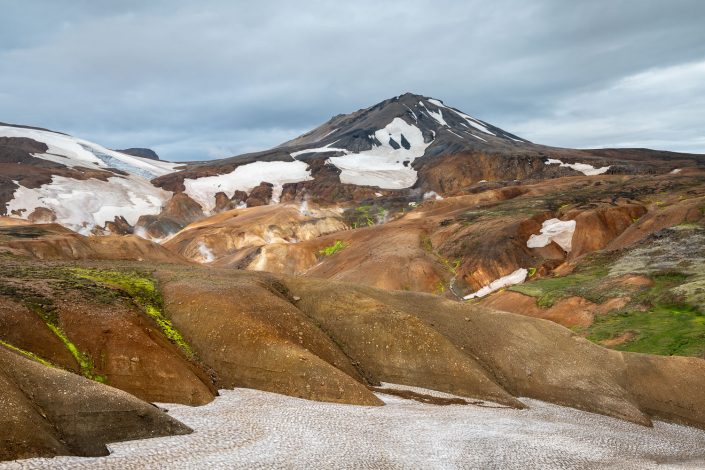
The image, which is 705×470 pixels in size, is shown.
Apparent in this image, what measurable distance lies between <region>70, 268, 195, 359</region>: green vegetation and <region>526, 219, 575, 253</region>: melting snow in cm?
6789

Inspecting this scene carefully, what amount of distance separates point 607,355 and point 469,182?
519 feet

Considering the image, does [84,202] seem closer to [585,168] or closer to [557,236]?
[557,236]

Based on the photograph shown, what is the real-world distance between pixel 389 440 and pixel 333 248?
289 ft

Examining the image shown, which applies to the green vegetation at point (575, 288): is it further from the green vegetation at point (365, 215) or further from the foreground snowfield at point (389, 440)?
the green vegetation at point (365, 215)

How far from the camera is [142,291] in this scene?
39719 mm

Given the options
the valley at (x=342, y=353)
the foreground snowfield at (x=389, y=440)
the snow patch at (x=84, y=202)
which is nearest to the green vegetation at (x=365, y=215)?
the snow patch at (x=84, y=202)

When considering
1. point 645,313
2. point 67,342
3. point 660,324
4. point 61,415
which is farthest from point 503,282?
point 61,415

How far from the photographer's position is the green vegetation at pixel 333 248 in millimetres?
113625

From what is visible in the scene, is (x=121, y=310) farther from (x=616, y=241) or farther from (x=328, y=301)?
(x=616, y=241)

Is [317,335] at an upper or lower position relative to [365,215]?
lower

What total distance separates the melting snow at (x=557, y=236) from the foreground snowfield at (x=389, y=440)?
194 feet

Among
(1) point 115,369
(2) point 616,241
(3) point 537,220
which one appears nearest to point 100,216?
(3) point 537,220

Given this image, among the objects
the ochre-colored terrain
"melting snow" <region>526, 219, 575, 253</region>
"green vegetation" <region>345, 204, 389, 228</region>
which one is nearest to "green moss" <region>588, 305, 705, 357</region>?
the ochre-colored terrain

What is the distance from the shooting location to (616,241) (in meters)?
82.4
